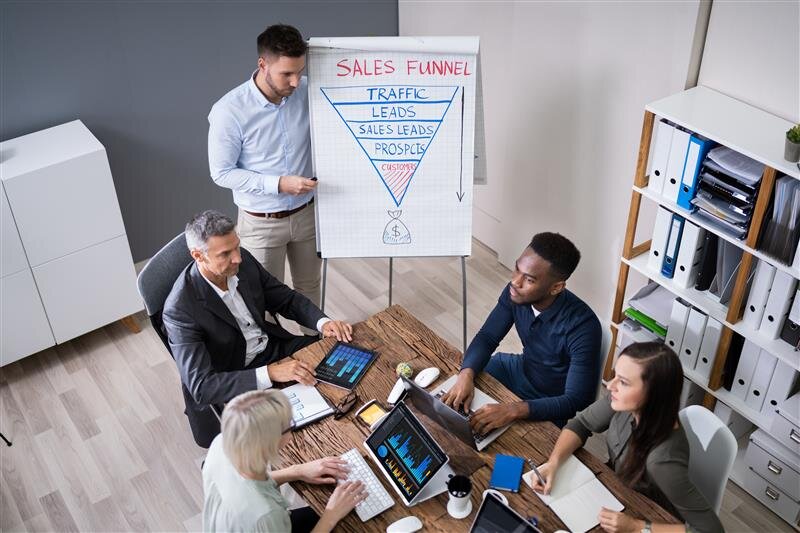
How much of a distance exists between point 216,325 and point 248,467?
0.88 m

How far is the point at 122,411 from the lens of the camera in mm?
3840

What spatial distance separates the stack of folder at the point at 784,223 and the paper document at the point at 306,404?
1.75 m

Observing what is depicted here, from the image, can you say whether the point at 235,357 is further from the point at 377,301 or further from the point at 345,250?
the point at 377,301

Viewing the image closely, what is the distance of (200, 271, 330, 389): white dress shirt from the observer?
9.19 ft

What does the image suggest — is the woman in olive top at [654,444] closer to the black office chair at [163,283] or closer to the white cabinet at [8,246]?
the black office chair at [163,283]

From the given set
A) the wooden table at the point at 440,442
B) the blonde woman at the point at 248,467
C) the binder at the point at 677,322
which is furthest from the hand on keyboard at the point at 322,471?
the binder at the point at 677,322

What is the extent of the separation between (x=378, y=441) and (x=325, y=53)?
1.67 meters

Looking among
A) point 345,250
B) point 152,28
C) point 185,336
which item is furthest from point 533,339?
point 152,28

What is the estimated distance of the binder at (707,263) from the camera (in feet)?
10.5

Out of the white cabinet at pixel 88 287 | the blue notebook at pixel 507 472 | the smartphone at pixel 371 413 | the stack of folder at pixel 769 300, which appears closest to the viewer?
the blue notebook at pixel 507 472

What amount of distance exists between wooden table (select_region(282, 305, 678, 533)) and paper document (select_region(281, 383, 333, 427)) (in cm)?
3

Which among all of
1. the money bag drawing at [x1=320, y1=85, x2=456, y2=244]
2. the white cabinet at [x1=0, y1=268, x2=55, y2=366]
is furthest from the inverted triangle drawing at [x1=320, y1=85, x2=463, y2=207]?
the white cabinet at [x1=0, y1=268, x2=55, y2=366]

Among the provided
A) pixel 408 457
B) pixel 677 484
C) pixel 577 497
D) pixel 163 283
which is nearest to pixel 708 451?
pixel 677 484

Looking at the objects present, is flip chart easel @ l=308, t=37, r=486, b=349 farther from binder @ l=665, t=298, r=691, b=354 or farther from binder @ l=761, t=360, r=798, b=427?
binder @ l=761, t=360, r=798, b=427
